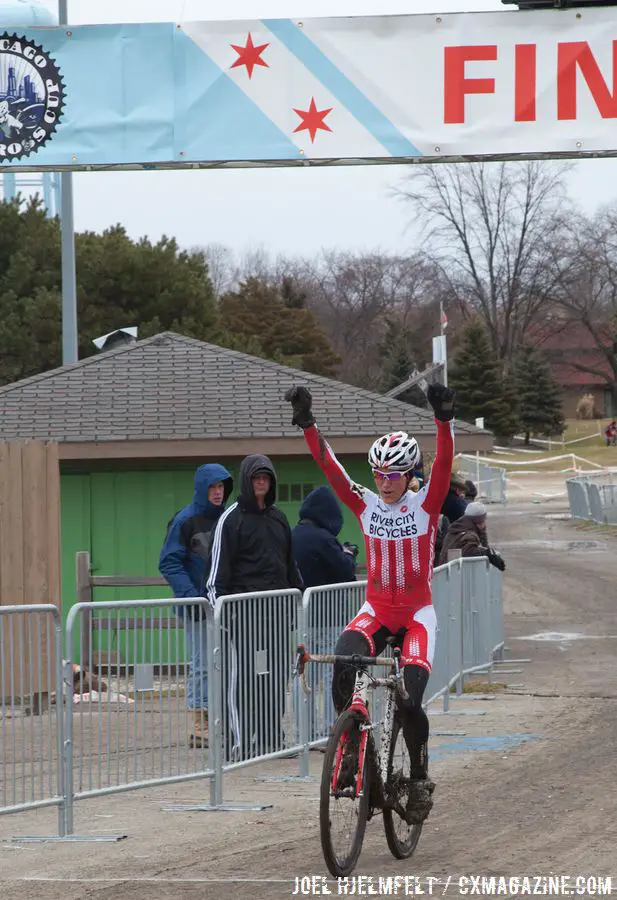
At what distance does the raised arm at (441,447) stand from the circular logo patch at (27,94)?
5213 mm

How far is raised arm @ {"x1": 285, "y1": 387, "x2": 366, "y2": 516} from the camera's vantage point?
7770 mm

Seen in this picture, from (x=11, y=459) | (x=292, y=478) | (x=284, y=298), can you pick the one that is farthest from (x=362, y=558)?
(x=284, y=298)

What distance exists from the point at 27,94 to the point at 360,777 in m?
6.55

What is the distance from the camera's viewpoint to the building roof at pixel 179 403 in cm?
1889

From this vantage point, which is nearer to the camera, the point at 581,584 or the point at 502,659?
the point at 502,659

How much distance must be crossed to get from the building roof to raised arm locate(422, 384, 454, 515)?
1101 cm

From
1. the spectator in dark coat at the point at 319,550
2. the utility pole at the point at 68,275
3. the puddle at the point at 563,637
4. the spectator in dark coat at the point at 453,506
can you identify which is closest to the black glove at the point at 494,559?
the spectator in dark coat at the point at 453,506

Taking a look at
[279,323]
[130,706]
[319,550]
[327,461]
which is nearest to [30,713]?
[130,706]

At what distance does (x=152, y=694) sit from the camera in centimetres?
893

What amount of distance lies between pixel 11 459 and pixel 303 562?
3835 mm

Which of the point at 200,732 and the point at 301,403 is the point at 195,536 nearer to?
the point at 200,732

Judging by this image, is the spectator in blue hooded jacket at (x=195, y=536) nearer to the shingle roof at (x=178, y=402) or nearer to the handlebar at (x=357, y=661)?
the handlebar at (x=357, y=661)

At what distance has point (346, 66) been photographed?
11367 millimetres

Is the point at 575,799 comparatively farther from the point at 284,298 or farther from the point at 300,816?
the point at 284,298
